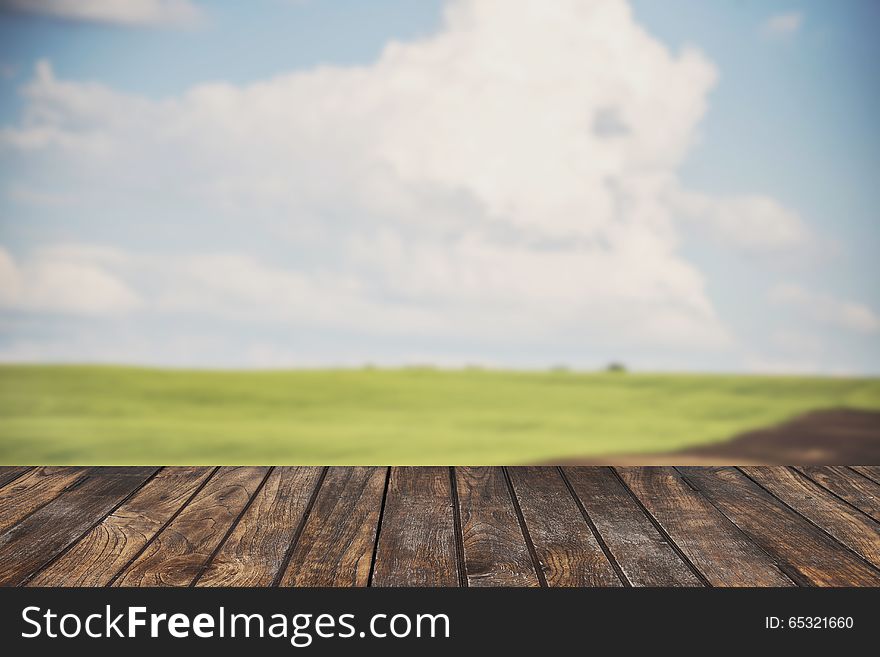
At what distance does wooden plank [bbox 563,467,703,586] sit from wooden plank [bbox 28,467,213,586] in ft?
3.46

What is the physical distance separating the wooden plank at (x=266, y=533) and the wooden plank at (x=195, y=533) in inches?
1.3

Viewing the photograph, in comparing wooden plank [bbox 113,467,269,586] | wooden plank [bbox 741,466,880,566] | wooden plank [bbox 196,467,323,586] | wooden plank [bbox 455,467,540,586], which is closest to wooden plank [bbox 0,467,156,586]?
wooden plank [bbox 113,467,269,586]

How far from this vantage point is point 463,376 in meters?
4.04

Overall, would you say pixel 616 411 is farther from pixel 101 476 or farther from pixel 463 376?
pixel 101 476

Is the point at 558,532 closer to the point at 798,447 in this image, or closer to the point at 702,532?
the point at 702,532

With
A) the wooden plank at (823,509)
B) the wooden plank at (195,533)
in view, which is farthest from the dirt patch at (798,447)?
the wooden plank at (195,533)

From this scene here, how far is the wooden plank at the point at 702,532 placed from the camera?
1.86 m

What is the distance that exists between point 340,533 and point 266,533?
0.17 meters

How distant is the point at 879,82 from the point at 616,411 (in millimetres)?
1792

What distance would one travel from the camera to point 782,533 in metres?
2.15

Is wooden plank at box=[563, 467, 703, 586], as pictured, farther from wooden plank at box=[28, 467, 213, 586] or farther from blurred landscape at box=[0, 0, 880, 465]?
blurred landscape at box=[0, 0, 880, 465]

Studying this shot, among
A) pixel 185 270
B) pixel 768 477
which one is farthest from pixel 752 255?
pixel 185 270

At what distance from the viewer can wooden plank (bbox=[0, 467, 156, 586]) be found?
6.24ft

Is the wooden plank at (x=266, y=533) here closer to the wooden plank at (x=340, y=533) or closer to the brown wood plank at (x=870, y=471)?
the wooden plank at (x=340, y=533)
